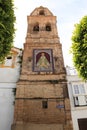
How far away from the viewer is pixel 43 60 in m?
17.1

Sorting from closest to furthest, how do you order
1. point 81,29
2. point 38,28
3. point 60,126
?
point 81,29, point 60,126, point 38,28

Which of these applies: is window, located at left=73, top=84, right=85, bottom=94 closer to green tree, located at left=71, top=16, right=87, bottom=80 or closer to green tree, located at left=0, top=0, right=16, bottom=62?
green tree, located at left=71, top=16, right=87, bottom=80

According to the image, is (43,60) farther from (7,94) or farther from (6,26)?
(6,26)

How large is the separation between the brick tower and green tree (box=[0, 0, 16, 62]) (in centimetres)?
626

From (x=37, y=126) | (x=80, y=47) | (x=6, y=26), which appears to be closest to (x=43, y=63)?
(x=37, y=126)

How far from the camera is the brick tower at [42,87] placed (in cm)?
1334

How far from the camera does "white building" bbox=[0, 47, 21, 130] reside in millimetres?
13952

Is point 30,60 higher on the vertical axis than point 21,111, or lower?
higher

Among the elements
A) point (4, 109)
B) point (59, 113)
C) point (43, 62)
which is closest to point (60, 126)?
point (59, 113)

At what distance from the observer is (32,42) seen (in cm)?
1892

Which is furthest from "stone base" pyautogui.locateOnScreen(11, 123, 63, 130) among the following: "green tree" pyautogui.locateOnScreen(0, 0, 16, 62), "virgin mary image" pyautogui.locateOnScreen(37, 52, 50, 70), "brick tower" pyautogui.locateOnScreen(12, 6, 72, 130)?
"green tree" pyautogui.locateOnScreen(0, 0, 16, 62)

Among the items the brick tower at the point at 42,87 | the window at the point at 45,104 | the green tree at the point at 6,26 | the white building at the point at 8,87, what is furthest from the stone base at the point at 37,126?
the green tree at the point at 6,26

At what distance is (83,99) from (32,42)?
8.20 metres

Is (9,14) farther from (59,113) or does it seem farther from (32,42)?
(32,42)
